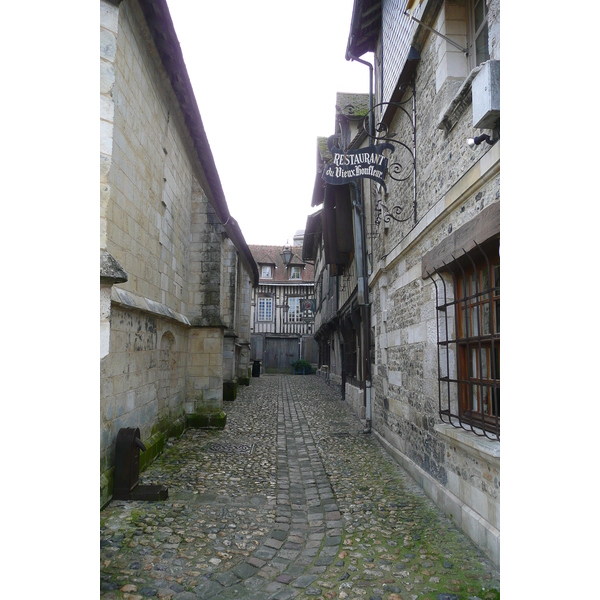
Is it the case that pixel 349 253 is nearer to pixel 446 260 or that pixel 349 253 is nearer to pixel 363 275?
pixel 363 275

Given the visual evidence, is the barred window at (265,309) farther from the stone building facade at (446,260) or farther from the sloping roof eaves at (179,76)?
the stone building facade at (446,260)

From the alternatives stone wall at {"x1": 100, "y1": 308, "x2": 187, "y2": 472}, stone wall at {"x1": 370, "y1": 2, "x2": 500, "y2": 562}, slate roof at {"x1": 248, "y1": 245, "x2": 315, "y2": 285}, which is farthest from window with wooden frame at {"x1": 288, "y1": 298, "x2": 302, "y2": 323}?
stone wall at {"x1": 370, "y1": 2, "x2": 500, "y2": 562}

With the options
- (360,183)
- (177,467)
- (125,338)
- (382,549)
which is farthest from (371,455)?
(360,183)

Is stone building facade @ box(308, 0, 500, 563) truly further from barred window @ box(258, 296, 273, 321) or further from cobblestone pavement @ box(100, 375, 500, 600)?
barred window @ box(258, 296, 273, 321)

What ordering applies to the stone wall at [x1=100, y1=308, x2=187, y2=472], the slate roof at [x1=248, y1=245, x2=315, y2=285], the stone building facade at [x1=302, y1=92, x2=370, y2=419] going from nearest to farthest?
1. the stone wall at [x1=100, y1=308, x2=187, y2=472]
2. the stone building facade at [x1=302, y1=92, x2=370, y2=419]
3. the slate roof at [x1=248, y1=245, x2=315, y2=285]

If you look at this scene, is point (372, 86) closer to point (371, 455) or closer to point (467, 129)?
point (467, 129)

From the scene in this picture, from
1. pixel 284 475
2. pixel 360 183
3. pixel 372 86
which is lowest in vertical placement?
pixel 284 475

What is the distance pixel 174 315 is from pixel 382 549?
4.67 m

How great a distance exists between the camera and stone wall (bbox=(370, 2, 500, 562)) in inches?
133

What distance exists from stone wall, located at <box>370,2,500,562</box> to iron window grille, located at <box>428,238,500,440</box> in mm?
159

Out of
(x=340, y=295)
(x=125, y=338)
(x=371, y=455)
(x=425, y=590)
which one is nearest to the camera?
(x=425, y=590)

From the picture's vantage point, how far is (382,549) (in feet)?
11.1

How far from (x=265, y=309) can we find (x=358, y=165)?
23186mm

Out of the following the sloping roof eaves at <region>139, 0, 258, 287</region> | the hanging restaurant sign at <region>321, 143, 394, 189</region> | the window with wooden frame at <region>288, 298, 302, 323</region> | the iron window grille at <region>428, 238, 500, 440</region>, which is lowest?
the iron window grille at <region>428, 238, 500, 440</region>
